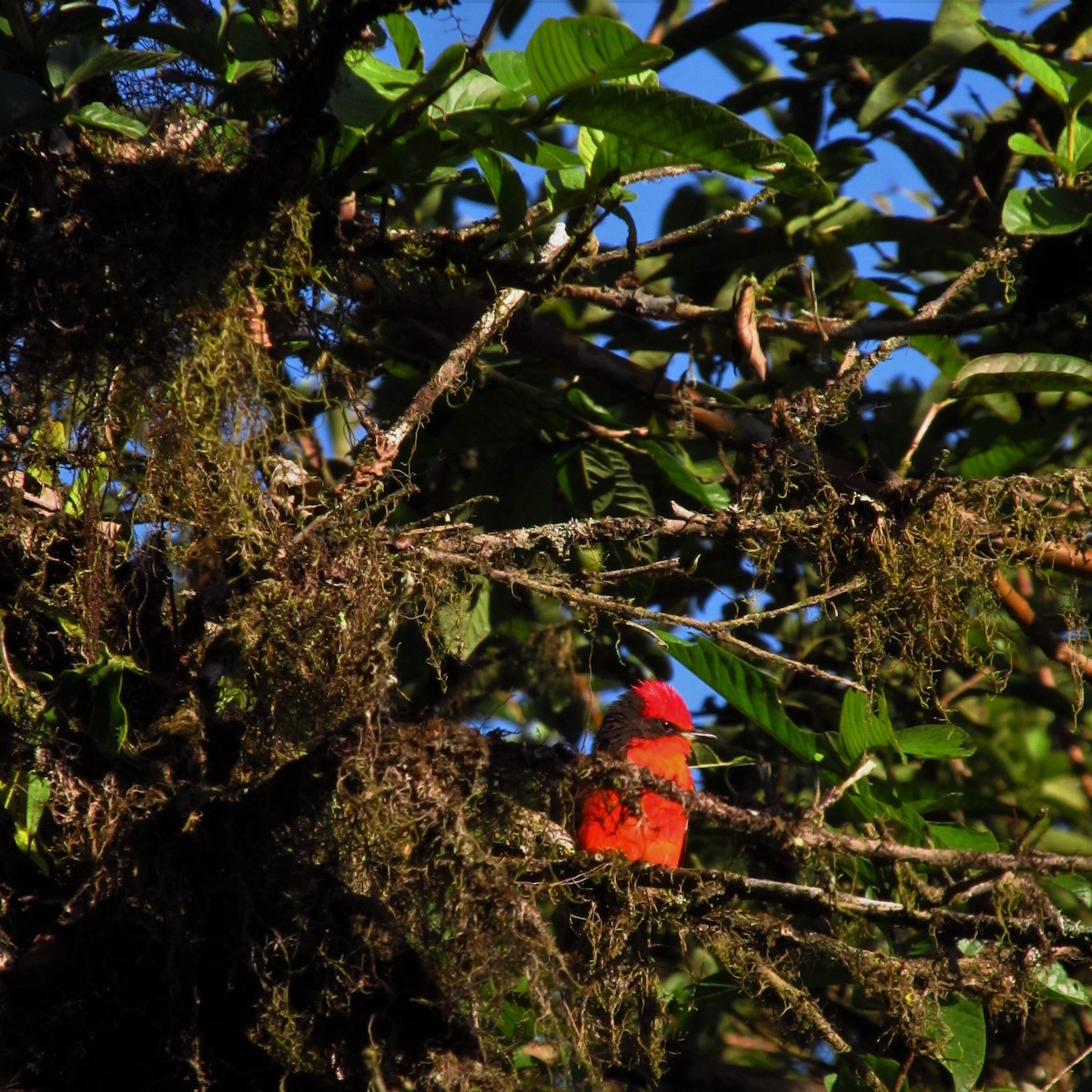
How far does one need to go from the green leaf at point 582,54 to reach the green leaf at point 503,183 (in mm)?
231

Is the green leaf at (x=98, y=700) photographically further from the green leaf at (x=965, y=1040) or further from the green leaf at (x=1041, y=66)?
the green leaf at (x=1041, y=66)

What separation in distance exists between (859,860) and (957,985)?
0.39m

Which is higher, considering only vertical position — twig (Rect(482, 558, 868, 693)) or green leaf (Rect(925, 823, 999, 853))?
twig (Rect(482, 558, 868, 693))

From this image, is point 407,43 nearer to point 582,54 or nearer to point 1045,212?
point 582,54

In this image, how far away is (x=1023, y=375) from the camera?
3.32 metres

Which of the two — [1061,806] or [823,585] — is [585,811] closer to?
[823,585]

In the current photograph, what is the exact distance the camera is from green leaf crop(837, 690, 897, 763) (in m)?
2.94

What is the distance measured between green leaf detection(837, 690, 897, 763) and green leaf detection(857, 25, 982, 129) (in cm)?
204

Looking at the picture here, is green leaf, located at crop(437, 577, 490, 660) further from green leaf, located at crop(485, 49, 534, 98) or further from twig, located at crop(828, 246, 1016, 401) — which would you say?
green leaf, located at crop(485, 49, 534, 98)

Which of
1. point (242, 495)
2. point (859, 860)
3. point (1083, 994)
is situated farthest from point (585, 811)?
point (1083, 994)

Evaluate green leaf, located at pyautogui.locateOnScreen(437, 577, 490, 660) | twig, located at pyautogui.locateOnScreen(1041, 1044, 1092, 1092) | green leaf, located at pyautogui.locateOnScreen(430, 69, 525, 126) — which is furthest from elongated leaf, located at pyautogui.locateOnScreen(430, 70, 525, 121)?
twig, located at pyautogui.locateOnScreen(1041, 1044, 1092, 1092)

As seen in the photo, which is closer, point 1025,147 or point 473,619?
point 1025,147

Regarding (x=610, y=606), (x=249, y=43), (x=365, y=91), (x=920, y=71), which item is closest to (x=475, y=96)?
(x=365, y=91)

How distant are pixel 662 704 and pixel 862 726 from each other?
67.5 inches
